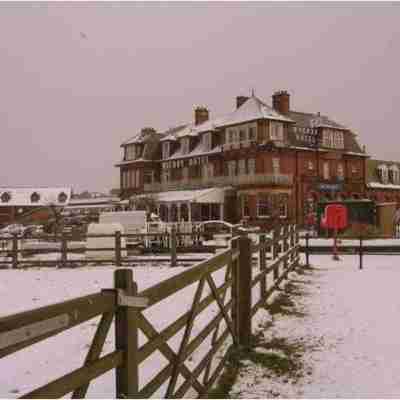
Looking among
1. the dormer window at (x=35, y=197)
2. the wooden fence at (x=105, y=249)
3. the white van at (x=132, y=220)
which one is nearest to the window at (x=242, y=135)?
the white van at (x=132, y=220)

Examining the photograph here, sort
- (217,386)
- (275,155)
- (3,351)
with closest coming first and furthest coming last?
(3,351) → (217,386) → (275,155)

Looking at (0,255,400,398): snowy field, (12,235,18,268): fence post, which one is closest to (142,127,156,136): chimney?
(12,235,18,268): fence post

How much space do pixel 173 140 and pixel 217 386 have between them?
43.3 metres

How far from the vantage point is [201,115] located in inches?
1825

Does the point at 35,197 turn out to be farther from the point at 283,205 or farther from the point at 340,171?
the point at 340,171

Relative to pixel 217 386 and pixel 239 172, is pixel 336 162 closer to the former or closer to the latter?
pixel 239 172

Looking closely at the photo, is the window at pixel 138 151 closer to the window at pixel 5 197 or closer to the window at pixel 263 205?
the window at pixel 263 205

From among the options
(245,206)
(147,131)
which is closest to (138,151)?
(147,131)

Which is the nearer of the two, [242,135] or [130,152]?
[242,135]

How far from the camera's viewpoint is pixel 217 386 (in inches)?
166

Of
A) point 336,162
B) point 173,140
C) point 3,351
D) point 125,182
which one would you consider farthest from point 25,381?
point 125,182

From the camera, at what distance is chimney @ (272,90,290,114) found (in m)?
39.9

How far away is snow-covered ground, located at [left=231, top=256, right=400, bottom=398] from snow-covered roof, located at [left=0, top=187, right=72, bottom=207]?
220 ft

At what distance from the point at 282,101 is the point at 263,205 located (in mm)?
9570
